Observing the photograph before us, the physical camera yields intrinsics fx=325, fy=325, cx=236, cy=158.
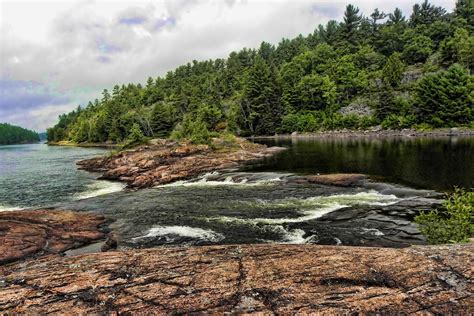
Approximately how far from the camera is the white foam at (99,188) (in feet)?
132

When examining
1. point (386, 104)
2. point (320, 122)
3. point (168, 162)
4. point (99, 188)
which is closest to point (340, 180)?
point (168, 162)

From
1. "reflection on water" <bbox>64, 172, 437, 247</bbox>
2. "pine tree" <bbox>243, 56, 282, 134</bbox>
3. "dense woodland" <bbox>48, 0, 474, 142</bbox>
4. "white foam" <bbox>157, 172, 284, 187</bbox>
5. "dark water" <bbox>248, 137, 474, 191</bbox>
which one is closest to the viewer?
"reflection on water" <bbox>64, 172, 437, 247</bbox>

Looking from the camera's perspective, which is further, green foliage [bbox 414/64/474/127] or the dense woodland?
the dense woodland

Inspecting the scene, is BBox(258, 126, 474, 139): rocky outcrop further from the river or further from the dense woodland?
the river

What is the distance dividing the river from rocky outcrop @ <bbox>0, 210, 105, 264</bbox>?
2.15m

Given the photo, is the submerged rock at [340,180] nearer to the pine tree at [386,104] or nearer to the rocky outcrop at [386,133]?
the rocky outcrop at [386,133]

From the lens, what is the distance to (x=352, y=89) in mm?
142375

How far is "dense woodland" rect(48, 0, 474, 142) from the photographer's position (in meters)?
103

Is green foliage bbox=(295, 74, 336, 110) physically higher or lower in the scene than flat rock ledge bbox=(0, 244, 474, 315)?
higher

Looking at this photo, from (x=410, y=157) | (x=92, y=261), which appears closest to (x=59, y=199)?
(x=92, y=261)

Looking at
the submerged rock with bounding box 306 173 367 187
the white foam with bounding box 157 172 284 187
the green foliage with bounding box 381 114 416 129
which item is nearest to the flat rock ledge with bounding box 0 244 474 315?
the submerged rock with bounding box 306 173 367 187

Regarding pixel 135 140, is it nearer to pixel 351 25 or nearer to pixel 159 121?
pixel 159 121

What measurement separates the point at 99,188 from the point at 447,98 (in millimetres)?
99002

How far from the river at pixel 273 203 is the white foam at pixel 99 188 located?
5.8 inches
